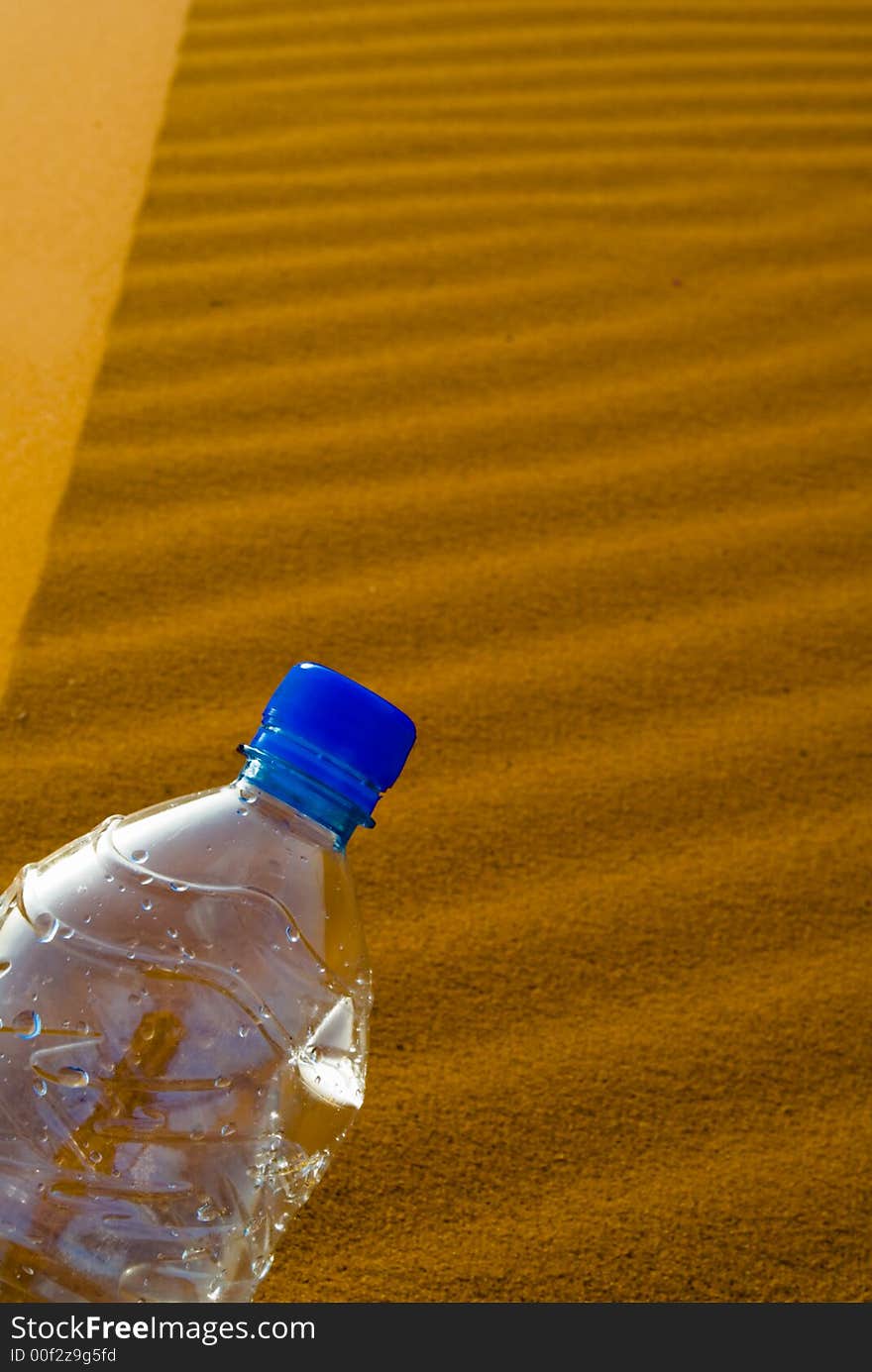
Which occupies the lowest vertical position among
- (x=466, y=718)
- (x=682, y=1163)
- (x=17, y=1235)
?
(x=17, y=1235)

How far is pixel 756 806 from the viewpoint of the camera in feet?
5.72

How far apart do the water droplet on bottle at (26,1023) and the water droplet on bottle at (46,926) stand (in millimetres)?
72

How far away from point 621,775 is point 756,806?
7.4 inches

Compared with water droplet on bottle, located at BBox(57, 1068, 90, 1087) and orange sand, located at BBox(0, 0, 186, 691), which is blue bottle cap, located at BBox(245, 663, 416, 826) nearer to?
water droplet on bottle, located at BBox(57, 1068, 90, 1087)

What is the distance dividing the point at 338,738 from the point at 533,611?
991mm

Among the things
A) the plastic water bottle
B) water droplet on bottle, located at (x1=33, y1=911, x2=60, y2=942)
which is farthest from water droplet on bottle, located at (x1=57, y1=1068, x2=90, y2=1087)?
water droplet on bottle, located at (x1=33, y1=911, x2=60, y2=942)

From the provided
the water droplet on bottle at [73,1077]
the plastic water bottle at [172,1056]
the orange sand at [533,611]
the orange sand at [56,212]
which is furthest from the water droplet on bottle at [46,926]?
the orange sand at [56,212]

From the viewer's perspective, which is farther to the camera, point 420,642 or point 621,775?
point 420,642

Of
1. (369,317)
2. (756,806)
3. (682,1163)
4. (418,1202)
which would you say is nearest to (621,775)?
(756,806)

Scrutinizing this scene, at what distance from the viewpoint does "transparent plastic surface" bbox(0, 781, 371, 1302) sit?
119 cm

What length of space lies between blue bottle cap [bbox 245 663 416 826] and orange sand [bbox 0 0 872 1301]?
513 mm

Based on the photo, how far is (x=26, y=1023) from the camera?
4.03ft

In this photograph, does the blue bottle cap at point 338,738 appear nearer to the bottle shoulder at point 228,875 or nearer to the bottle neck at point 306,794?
the bottle neck at point 306,794
